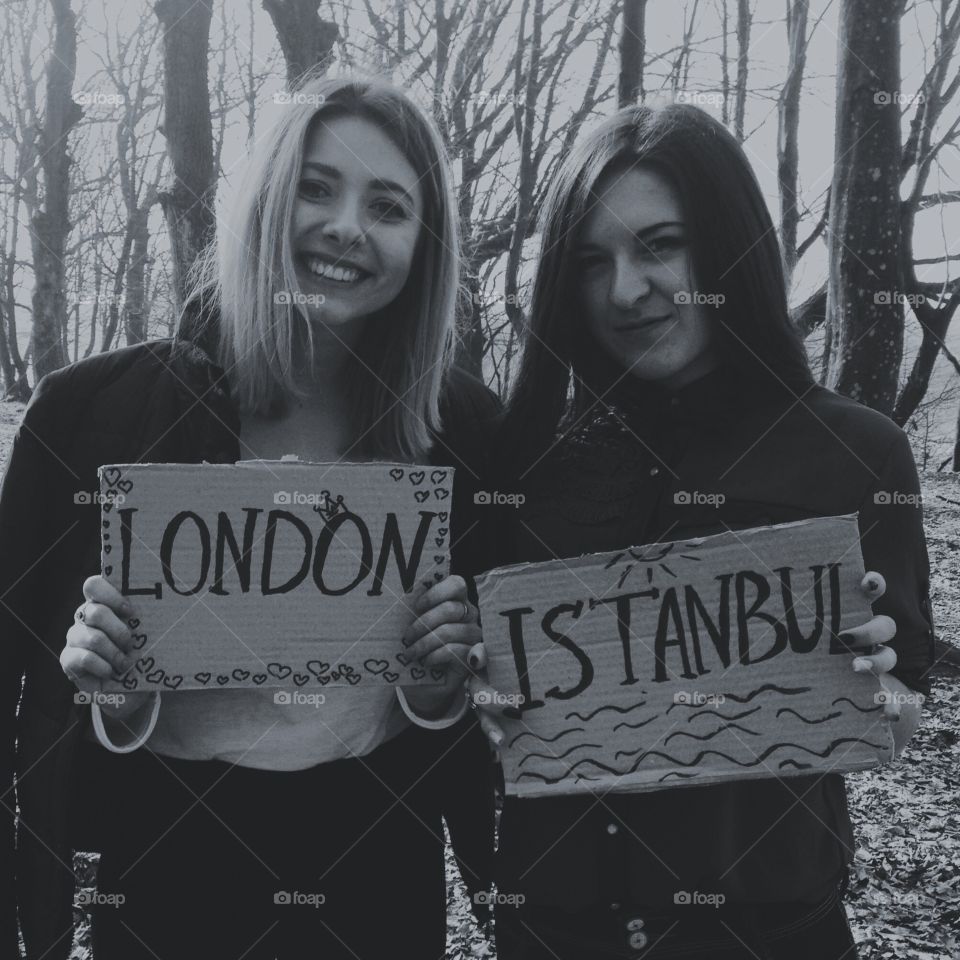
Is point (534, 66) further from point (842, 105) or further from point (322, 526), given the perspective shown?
point (322, 526)

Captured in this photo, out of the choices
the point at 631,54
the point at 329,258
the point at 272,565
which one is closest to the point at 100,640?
the point at 272,565

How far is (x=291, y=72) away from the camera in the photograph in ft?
19.1

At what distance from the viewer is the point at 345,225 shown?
185 cm

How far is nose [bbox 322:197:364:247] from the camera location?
72.6 inches

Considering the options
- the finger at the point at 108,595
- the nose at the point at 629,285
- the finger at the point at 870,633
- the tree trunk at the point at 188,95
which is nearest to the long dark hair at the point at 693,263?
the nose at the point at 629,285

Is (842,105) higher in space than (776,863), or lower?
higher

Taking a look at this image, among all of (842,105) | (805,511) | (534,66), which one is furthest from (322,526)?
(534,66)

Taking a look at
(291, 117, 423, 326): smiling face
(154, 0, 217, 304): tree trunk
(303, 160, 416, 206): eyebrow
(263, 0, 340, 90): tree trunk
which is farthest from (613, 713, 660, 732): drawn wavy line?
(263, 0, 340, 90): tree trunk

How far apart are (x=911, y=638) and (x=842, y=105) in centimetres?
390

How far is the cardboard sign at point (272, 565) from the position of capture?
1.55 metres

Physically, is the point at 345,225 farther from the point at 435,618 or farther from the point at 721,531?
the point at 721,531

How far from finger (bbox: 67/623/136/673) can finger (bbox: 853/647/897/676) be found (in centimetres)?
125

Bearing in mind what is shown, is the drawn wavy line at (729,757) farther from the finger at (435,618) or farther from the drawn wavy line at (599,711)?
Result: the finger at (435,618)

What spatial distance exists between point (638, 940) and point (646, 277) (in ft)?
3.85
